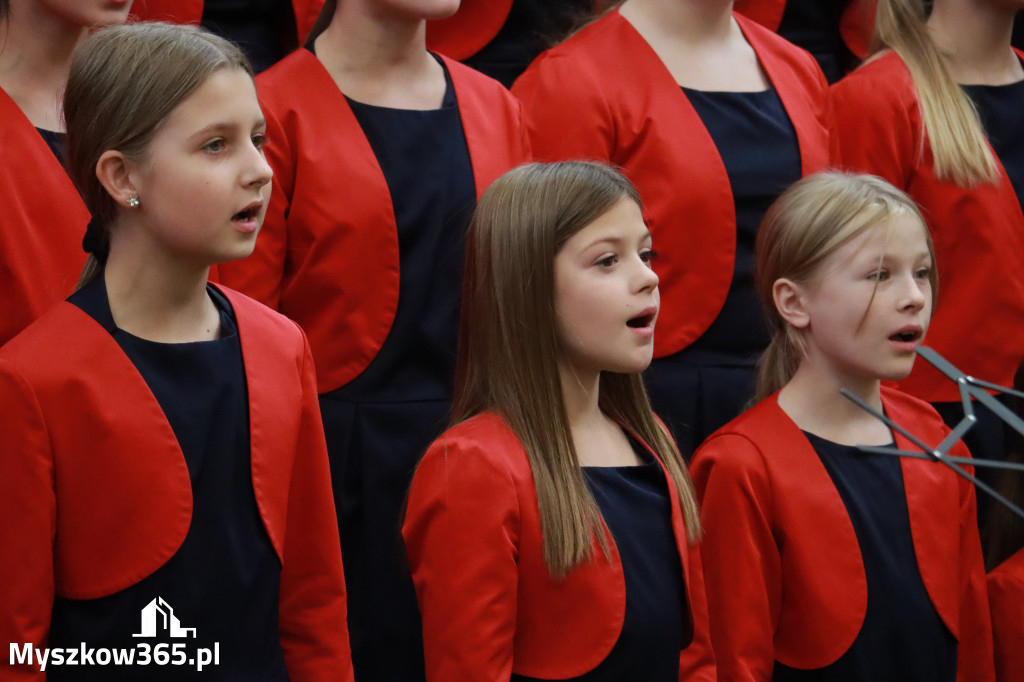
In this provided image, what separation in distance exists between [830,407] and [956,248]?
2.01 feet

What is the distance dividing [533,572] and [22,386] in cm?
57

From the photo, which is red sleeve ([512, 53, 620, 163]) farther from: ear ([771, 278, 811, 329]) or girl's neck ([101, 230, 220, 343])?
girl's neck ([101, 230, 220, 343])

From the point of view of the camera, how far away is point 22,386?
1.29m

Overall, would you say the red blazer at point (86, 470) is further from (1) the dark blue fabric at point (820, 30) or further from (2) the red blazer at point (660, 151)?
(1) the dark blue fabric at point (820, 30)

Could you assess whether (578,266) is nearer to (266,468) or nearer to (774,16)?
(266,468)

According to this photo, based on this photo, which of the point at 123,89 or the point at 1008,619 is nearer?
the point at 123,89

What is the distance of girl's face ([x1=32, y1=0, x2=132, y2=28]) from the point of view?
1698mm

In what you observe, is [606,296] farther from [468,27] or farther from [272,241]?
[468,27]

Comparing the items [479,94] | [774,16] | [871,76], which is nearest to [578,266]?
[479,94]

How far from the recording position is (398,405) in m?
1.90

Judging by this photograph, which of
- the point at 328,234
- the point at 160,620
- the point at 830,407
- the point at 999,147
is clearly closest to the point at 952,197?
the point at 999,147

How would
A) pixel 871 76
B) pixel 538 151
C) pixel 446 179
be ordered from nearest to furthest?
pixel 446 179, pixel 538 151, pixel 871 76

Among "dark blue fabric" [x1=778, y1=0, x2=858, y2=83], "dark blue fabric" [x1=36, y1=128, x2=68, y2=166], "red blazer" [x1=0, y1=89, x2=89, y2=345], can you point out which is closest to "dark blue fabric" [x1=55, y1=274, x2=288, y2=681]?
"red blazer" [x1=0, y1=89, x2=89, y2=345]

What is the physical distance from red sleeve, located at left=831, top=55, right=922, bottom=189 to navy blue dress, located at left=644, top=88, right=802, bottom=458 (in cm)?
21
